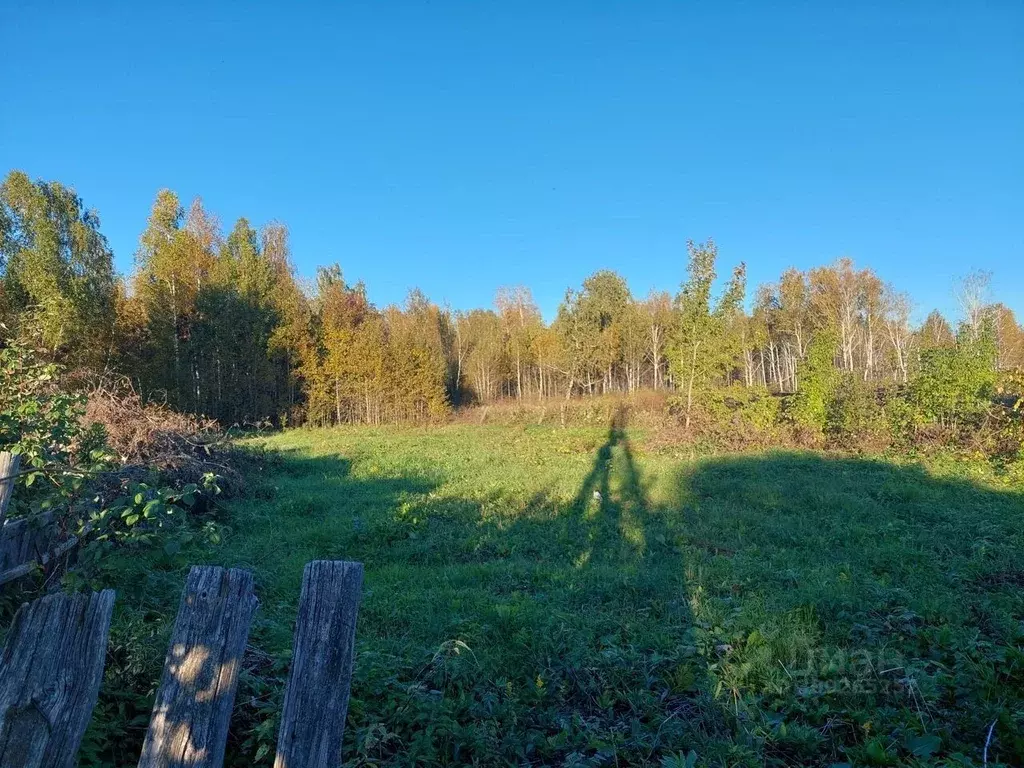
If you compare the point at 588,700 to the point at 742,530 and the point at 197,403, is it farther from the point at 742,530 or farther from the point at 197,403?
the point at 197,403

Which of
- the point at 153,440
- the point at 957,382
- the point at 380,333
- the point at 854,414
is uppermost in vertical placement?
the point at 380,333

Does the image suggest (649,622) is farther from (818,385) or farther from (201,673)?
(818,385)

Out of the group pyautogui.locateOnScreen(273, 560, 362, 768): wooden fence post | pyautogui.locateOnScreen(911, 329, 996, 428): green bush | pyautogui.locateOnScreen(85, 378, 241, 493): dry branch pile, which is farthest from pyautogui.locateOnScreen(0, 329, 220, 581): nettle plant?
pyautogui.locateOnScreen(911, 329, 996, 428): green bush

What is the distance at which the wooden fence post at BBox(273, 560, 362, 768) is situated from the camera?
5.15 feet

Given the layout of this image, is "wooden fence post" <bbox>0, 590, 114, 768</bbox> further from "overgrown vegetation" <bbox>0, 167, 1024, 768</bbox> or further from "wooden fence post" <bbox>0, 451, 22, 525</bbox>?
"overgrown vegetation" <bbox>0, 167, 1024, 768</bbox>

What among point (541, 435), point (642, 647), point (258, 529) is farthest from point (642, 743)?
point (541, 435)

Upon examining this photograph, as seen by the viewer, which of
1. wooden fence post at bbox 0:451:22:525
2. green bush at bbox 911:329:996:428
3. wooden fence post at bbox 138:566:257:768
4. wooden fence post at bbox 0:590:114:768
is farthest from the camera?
green bush at bbox 911:329:996:428

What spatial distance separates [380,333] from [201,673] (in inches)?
1153

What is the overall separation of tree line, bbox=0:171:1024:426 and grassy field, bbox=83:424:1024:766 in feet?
14.9

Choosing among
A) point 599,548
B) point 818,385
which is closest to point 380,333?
point 818,385

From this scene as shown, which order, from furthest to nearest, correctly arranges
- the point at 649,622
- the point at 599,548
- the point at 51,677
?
the point at 599,548, the point at 649,622, the point at 51,677

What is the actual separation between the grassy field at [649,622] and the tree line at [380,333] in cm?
454

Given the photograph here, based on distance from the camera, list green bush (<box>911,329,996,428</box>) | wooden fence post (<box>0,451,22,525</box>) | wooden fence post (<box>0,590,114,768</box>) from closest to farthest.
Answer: wooden fence post (<box>0,590,114,768</box>)
wooden fence post (<box>0,451,22,525</box>)
green bush (<box>911,329,996,428</box>)

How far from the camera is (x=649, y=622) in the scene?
14.5ft
